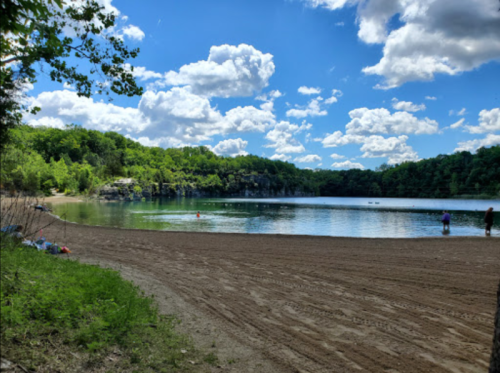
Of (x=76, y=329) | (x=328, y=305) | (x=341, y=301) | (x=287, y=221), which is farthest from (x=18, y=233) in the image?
(x=287, y=221)

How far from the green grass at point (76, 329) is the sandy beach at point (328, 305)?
972 mm

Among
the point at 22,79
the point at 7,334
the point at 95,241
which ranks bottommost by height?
the point at 95,241

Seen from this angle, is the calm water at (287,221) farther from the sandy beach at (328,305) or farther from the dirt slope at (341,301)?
the sandy beach at (328,305)

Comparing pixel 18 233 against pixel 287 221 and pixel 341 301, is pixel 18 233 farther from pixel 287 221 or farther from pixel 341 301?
pixel 287 221

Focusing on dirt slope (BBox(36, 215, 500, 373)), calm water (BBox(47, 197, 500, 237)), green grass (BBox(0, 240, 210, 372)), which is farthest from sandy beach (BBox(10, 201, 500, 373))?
calm water (BBox(47, 197, 500, 237))

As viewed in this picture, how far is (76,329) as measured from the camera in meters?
5.11

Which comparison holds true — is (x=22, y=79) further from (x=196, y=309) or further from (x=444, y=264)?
(x=444, y=264)

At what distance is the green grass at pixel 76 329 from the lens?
174 inches

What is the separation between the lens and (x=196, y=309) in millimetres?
8305

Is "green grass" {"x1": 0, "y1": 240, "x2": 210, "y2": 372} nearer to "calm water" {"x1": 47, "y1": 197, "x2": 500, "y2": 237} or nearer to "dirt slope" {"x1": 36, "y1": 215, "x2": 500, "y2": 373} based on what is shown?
"dirt slope" {"x1": 36, "y1": 215, "x2": 500, "y2": 373}

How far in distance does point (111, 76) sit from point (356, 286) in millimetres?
9517

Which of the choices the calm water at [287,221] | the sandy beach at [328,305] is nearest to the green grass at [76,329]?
the sandy beach at [328,305]

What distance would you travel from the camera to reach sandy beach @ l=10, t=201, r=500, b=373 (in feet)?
19.3

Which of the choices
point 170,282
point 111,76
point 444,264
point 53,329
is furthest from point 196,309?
point 444,264
